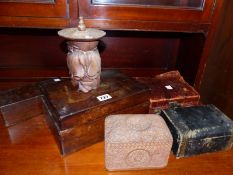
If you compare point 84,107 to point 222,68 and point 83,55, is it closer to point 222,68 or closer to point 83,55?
point 83,55

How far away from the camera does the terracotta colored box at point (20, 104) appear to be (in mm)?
810

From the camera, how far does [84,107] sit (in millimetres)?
722

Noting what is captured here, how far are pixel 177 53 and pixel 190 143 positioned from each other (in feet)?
2.10

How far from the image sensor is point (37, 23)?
781mm

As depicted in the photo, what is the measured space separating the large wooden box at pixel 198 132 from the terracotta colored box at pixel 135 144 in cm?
6

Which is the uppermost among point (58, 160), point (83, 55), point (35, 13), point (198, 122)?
point (35, 13)

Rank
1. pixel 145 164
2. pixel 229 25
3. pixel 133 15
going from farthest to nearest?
pixel 229 25 → pixel 133 15 → pixel 145 164

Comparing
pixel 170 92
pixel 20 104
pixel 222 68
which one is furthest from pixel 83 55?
pixel 222 68

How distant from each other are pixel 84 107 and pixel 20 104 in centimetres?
27

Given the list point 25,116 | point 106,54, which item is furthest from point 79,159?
point 106,54

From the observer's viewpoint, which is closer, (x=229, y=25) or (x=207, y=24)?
(x=207, y=24)

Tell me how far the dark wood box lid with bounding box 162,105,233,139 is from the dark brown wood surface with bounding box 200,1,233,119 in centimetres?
32

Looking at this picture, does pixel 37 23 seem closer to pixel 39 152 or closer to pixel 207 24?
pixel 39 152

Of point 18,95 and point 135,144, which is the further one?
point 18,95
